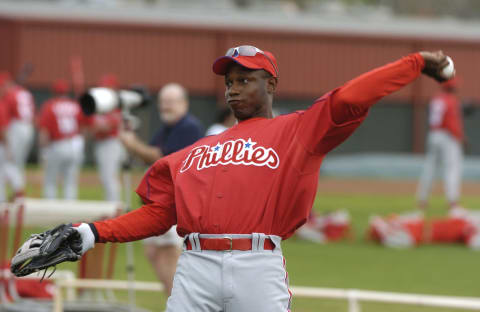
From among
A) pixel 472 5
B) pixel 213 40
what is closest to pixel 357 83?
pixel 213 40

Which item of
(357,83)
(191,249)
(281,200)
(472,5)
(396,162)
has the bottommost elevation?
(396,162)

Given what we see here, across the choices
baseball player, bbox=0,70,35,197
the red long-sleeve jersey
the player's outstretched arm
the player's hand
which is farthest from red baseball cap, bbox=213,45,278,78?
baseball player, bbox=0,70,35,197

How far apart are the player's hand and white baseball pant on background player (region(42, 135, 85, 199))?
10.6 metres

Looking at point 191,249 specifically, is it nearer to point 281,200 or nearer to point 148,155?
point 281,200

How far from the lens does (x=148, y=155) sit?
6504 millimetres

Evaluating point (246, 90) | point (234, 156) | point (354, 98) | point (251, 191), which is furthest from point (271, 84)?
point (354, 98)

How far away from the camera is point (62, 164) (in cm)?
1348

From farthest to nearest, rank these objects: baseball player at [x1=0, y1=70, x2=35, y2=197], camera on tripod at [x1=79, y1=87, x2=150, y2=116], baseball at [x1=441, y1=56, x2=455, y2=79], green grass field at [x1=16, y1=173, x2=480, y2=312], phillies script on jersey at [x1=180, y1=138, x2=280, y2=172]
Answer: baseball player at [x1=0, y1=70, x2=35, y2=197] → green grass field at [x1=16, y1=173, x2=480, y2=312] → camera on tripod at [x1=79, y1=87, x2=150, y2=116] → phillies script on jersey at [x1=180, y1=138, x2=280, y2=172] → baseball at [x1=441, y1=56, x2=455, y2=79]

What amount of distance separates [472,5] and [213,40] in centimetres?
1071

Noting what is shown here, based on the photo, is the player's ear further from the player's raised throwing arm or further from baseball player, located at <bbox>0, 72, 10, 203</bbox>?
baseball player, located at <bbox>0, 72, 10, 203</bbox>

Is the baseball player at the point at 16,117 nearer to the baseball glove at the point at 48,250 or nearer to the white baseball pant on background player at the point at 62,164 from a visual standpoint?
the white baseball pant on background player at the point at 62,164

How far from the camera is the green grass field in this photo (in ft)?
24.8

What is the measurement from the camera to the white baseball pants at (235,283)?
329cm

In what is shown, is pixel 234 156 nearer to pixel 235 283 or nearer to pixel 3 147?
pixel 235 283
